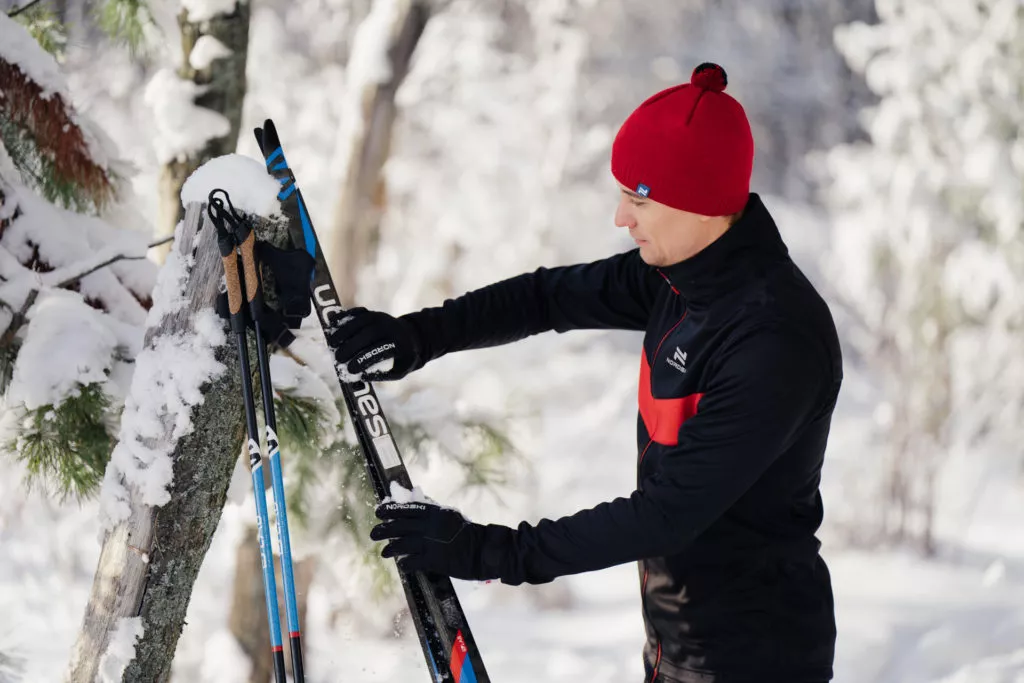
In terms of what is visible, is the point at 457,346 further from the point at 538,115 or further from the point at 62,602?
the point at 538,115

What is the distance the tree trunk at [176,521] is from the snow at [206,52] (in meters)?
1.83

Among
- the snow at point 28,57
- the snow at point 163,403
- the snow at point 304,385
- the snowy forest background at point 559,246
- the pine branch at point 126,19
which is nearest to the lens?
the snow at point 163,403

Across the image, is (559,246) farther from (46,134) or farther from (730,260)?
(730,260)

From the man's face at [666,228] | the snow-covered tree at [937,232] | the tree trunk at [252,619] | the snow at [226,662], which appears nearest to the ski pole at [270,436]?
the man's face at [666,228]

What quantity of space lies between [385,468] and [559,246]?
768 centimetres

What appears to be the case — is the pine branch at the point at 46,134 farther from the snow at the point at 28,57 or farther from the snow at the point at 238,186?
the snow at the point at 238,186

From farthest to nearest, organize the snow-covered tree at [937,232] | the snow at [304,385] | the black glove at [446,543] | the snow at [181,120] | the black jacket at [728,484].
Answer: the snow-covered tree at [937,232], the snow at [181,120], the snow at [304,385], the black glove at [446,543], the black jacket at [728,484]

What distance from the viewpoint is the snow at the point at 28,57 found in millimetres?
2193

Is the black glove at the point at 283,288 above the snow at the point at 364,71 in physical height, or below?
below

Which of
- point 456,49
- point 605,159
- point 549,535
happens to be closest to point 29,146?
point 549,535

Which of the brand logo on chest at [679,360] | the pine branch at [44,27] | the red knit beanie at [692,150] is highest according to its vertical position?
the pine branch at [44,27]

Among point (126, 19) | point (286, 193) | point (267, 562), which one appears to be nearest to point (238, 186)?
point (286, 193)

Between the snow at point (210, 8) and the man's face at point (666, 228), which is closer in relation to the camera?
the man's face at point (666, 228)

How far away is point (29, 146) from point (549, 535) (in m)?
1.78
